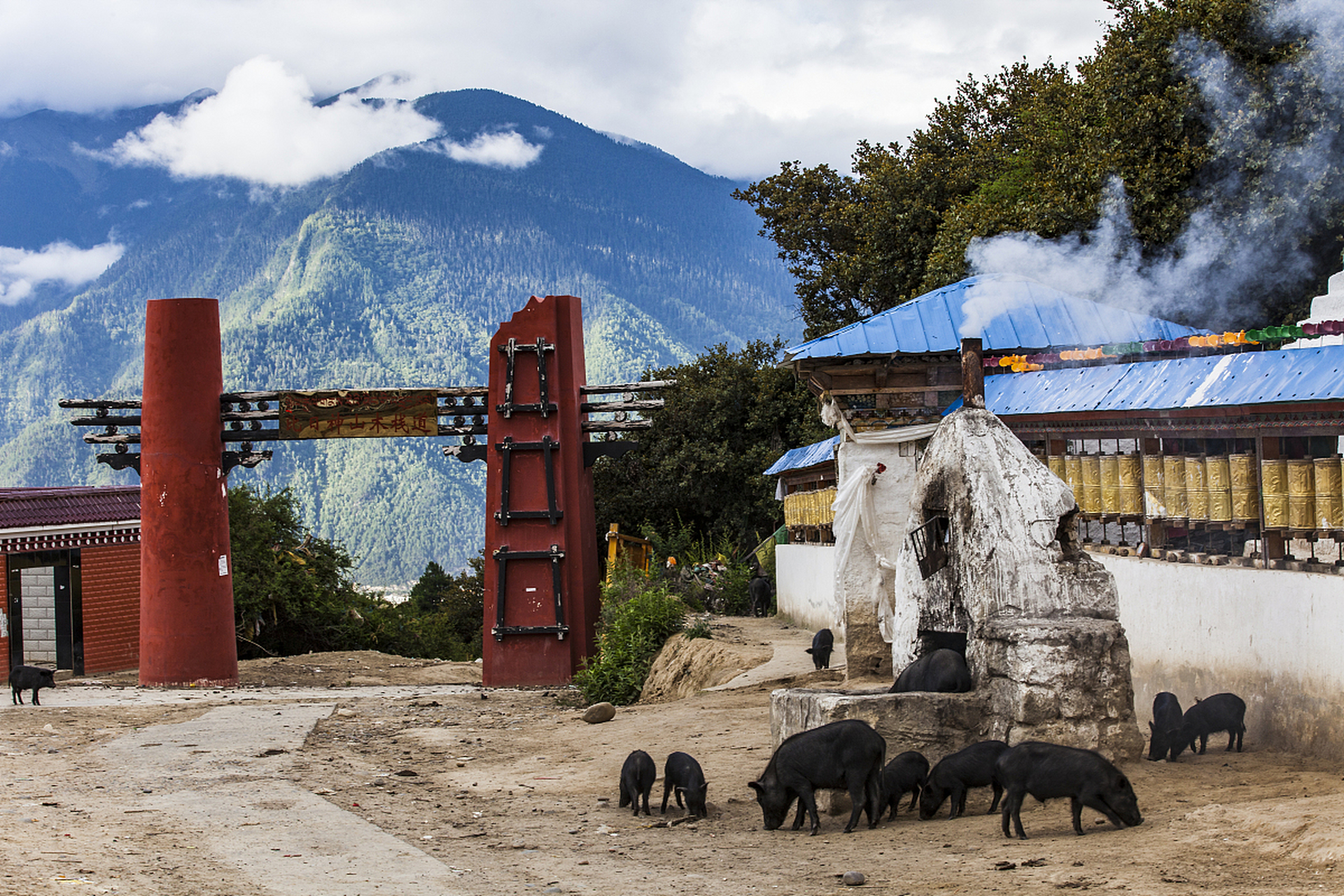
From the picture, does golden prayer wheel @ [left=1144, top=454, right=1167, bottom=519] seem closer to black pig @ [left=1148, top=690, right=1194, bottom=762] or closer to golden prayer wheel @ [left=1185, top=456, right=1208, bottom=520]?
golden prayer wheel @ [left=1185, top=456, right=1208, bottom=520]

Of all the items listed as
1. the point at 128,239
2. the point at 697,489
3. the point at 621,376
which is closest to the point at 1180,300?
the point at 697,489

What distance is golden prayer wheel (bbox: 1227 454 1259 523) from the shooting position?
9.68 metres

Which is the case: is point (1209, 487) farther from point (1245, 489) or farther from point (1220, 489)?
point (1245, 489)

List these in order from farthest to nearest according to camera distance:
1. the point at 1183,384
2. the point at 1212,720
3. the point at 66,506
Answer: the point at 66,506, the point at 1183,384, the point at 1212,720

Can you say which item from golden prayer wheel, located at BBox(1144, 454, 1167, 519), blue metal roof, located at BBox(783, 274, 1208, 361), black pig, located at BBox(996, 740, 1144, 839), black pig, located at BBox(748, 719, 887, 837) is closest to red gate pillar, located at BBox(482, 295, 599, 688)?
blue metal roof, located at BBox(783, 274, 1208, 361)

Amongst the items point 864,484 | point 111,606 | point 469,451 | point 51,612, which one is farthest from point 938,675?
point 111,606

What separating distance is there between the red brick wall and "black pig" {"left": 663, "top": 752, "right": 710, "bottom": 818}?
60.1 ft

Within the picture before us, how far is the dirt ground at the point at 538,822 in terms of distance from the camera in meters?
6.63

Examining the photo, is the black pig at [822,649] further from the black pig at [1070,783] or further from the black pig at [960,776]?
the black pig at [1070,783]

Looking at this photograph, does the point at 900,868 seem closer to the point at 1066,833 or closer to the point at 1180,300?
the point at 1066,833

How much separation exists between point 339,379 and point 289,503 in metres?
78.6

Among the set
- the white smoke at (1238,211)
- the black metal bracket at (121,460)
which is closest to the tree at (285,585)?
the black metal bracket at (121,460)

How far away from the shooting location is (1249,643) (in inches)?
373

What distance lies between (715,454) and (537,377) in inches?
535
